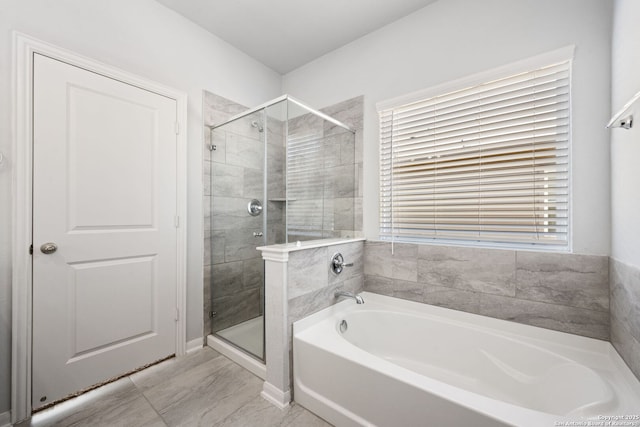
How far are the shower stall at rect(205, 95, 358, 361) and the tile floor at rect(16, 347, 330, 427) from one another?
0.84 feet

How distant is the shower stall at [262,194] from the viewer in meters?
1.77

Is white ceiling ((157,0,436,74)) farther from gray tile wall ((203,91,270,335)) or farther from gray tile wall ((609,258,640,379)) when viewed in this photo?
gray tile wall ((609,258,640,379))

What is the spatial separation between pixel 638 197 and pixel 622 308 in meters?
0.52

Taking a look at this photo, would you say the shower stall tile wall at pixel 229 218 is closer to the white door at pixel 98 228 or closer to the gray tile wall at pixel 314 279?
the white door at pixel 98 228

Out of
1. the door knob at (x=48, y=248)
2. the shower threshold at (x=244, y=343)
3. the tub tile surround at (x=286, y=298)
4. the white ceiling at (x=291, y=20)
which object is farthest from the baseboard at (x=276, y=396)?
the white ceiling at (x=291, y=20)

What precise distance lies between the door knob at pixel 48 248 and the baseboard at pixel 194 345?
3.67ft

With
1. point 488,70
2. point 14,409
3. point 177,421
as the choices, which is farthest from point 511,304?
point 14,409

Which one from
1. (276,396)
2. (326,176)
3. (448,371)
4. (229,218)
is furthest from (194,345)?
(448,371)

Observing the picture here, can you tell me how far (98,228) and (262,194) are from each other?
1.03 m

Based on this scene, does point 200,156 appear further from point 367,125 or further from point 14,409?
point 14,409

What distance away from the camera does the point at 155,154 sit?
189cm

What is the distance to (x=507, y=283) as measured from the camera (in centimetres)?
→ 161

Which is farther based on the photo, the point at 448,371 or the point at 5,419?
the point at 448,371

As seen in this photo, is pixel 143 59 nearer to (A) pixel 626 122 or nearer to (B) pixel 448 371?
(A) pixel 626 122
